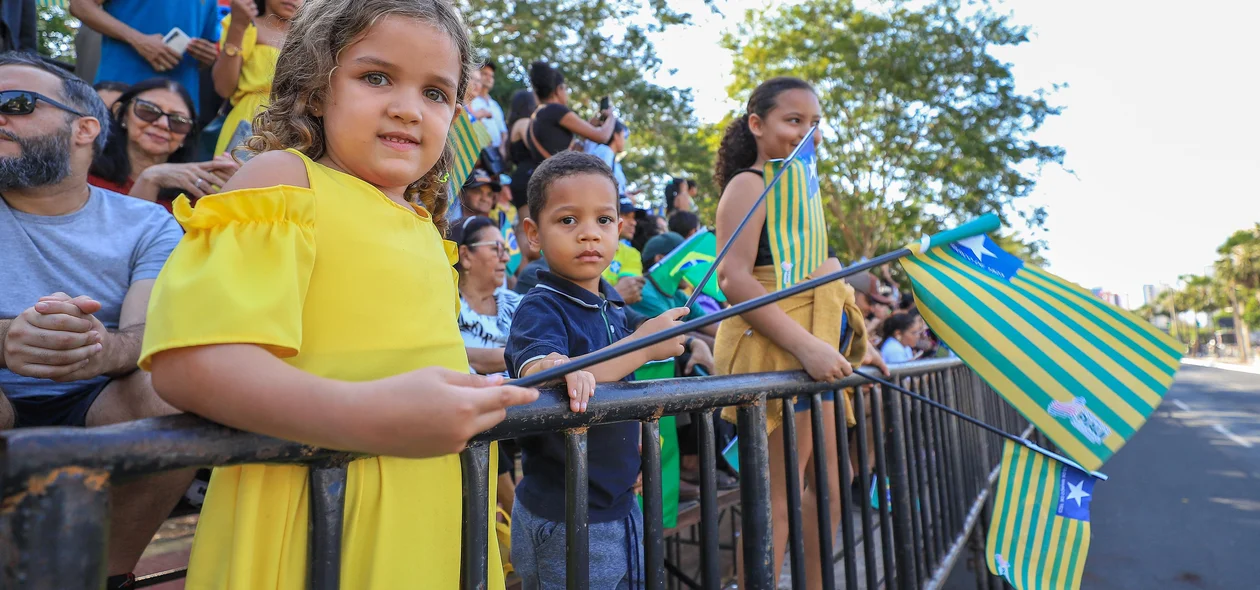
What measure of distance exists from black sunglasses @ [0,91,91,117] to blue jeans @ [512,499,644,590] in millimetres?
1722

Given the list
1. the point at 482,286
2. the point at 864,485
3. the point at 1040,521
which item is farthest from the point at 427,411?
the point at 482,286

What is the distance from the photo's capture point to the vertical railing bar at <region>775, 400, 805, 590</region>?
185 centimetres

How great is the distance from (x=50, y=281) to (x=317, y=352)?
1.37 metres

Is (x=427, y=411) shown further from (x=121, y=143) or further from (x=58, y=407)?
(x=121, y=143)

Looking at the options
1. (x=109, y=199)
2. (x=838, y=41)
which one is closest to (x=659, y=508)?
(x=109, y=199)

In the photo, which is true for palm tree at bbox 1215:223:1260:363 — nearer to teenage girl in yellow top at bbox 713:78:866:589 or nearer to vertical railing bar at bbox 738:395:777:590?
teenage girl in yellow top at bbox 713:78:866:589

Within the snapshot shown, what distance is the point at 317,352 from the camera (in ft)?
3.45

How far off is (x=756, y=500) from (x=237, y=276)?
4.07ft

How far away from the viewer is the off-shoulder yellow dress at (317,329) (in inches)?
35.4

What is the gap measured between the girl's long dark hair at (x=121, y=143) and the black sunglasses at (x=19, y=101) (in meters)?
0.64

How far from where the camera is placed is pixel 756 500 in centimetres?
174

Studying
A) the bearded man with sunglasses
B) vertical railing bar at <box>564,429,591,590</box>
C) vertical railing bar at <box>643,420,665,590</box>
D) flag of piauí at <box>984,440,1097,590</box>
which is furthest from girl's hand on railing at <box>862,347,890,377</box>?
the bearded man with sunglasses

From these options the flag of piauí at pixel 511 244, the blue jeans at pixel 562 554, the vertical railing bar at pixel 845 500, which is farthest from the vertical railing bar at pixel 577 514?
the flag of piauí at pixel 511 244

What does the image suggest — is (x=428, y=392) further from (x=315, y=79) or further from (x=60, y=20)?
(x=60, y=20)
